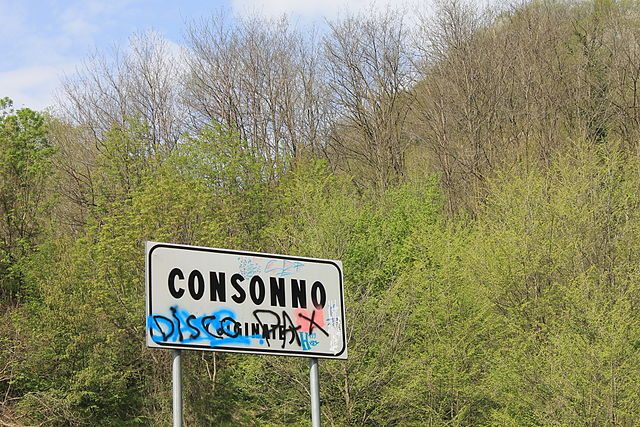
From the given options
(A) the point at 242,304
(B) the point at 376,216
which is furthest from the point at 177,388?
(B) the point at 376,216

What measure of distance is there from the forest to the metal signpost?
20.0 meters

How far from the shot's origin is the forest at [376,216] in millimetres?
27516

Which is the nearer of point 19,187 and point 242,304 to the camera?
point 242,304

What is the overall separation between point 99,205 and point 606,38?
21.9m

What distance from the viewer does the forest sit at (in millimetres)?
27516

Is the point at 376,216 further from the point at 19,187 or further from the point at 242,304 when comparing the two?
the point at 242,304

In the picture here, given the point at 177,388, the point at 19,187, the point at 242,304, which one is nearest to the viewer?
the point at 177,388

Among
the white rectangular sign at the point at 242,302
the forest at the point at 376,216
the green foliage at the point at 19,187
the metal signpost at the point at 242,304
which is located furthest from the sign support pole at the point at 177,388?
the green foliage at the point at 19,187

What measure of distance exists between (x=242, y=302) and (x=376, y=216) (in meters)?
31.4

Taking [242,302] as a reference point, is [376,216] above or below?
above

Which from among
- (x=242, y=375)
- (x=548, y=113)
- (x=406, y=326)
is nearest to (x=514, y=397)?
(x=406, y=326)

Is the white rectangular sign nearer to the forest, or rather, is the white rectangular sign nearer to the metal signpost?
the metal signpost

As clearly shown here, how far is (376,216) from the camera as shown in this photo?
3666 cm

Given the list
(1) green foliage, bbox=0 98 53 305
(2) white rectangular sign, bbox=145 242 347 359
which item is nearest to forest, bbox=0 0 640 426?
(1) green foliage, bbox=0 98 53 305
